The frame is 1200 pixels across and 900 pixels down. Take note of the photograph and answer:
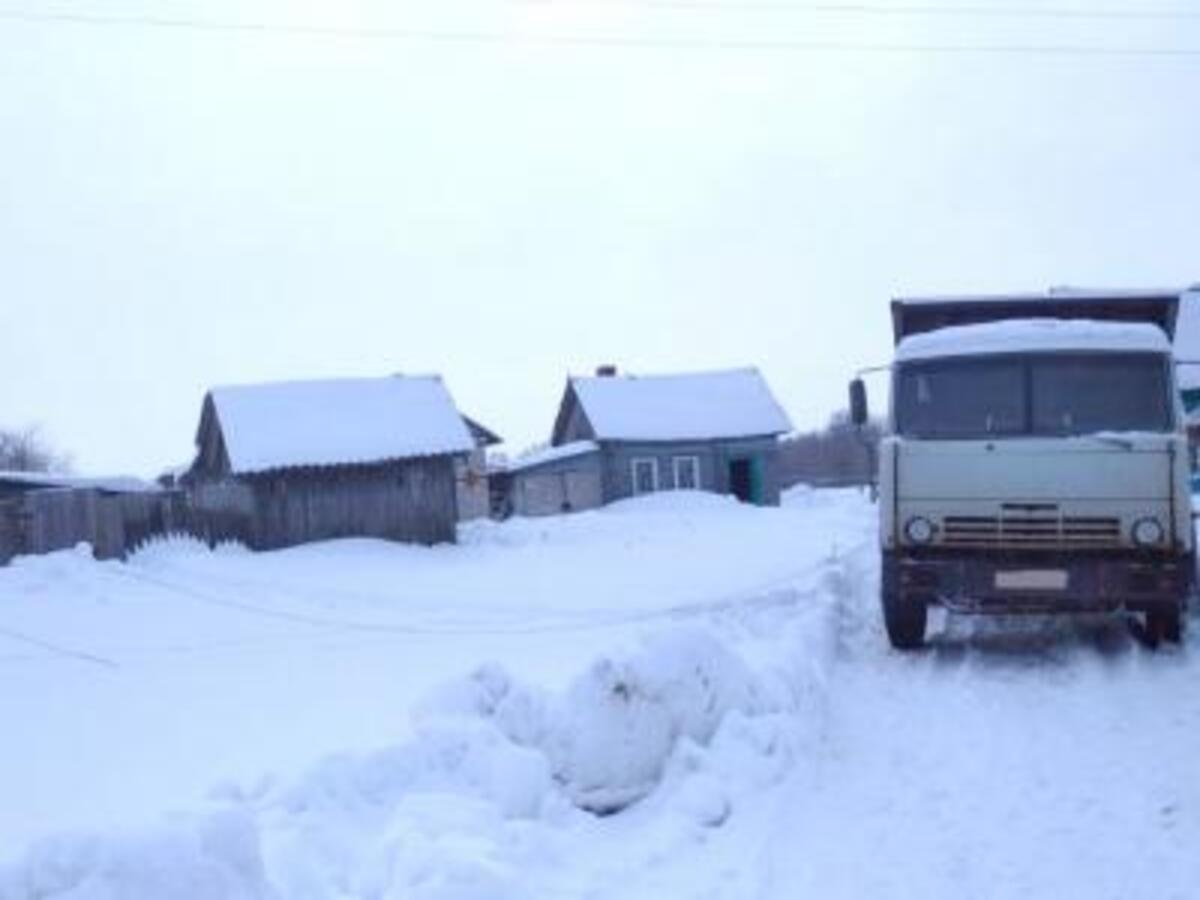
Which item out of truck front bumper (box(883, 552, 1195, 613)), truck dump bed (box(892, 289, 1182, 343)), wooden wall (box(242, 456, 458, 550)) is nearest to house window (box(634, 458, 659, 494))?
wooden wall (box(242, 456, 458, 550))

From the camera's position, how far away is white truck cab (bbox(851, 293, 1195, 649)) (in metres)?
12.5

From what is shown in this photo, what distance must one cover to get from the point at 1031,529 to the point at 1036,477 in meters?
0.45

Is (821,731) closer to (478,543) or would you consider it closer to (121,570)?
(121,570)

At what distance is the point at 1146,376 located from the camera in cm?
1298

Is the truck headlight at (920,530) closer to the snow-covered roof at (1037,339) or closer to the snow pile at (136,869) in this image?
the snow-covered roof at (1037,339)

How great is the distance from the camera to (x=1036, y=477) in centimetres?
1265

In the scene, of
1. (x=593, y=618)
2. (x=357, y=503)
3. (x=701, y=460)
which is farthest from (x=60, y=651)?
(x=701, y=460)

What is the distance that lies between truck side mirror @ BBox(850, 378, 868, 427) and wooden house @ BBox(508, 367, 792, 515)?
3974cm

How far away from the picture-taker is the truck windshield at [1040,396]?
12.9 meters

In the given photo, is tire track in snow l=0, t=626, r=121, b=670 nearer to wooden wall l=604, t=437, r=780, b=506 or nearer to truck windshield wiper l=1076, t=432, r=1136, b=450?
truck windshield wiper l=1076, t=432, r=1136, b=450

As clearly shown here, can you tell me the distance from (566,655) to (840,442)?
92391 mm

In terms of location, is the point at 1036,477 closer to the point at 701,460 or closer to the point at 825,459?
the point at 701,460

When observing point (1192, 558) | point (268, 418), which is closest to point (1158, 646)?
point (1192, 558)

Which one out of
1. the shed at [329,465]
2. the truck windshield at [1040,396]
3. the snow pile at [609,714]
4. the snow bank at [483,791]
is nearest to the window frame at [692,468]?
the shed at [329,465]
